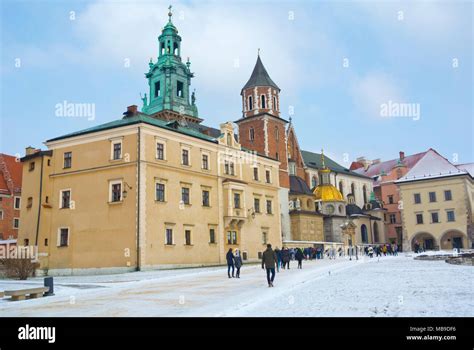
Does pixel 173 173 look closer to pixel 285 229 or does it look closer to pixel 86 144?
pixel 86 144

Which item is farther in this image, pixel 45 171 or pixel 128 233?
pixel 45 171

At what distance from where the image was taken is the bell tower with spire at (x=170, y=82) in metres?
73.6

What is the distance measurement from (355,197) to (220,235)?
56218mm

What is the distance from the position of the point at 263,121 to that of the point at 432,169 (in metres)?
27.2

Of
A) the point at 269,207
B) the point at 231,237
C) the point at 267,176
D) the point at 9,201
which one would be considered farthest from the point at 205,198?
the point at 9,201

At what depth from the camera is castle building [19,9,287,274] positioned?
3484cm

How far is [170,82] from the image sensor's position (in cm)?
7569

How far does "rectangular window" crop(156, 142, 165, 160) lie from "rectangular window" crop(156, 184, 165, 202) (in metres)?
2.16

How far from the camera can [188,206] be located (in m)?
38.7

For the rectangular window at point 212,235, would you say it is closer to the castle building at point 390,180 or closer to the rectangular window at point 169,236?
the rectangular window at point 169,236

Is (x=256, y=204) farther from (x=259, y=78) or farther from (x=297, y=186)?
(x=297, y=186)

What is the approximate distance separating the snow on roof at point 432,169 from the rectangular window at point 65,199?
50.6 metres

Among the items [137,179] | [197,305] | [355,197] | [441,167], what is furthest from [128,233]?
[355,197]

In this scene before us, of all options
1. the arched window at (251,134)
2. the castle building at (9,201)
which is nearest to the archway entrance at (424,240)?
the arched window at (251,134)
